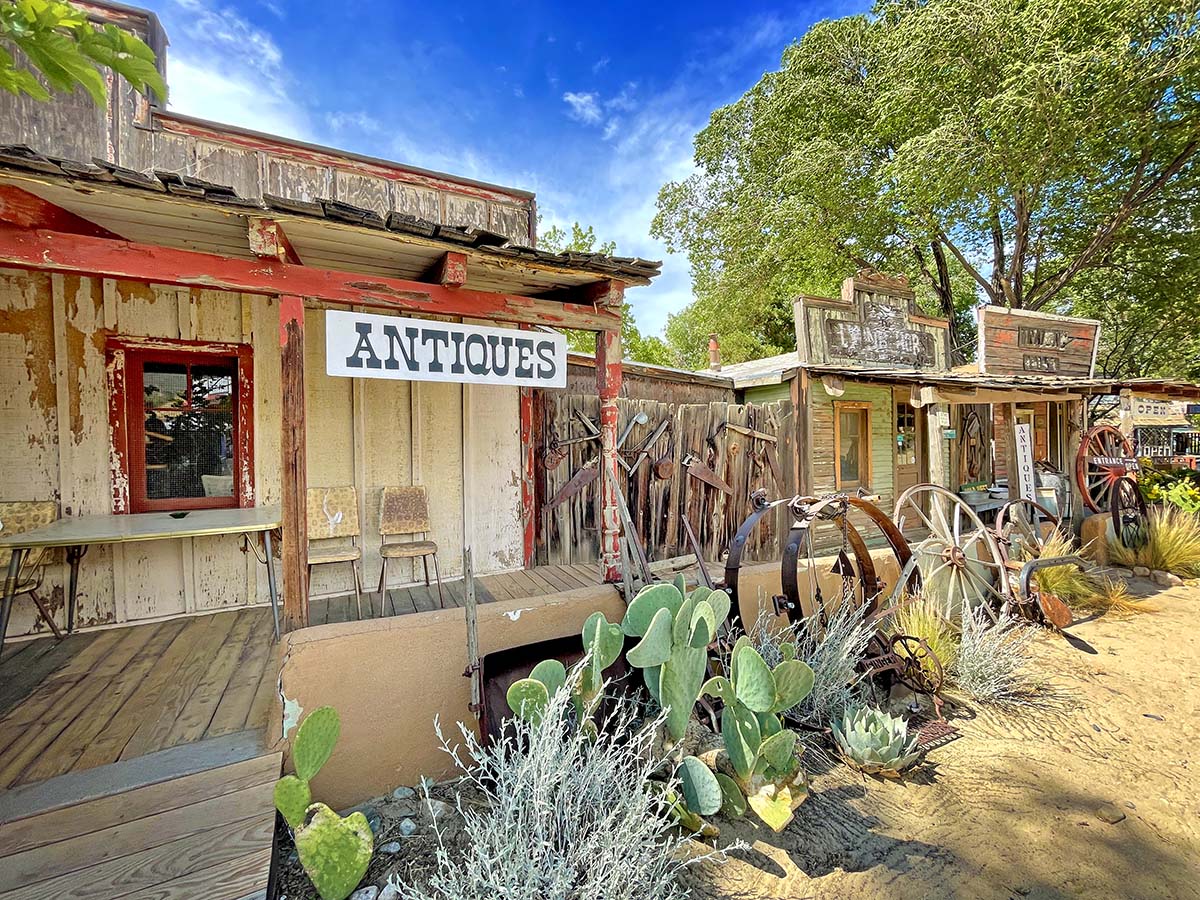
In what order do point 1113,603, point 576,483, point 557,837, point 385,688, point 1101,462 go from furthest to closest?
point 1101,462, point 1113,603, point 576,483, point 385,688, point 557,837

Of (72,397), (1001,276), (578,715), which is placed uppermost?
(1001,276)

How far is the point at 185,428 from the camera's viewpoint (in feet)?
12.1

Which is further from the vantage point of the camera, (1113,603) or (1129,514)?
(1129,514)

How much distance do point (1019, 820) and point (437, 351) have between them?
12.5 feet

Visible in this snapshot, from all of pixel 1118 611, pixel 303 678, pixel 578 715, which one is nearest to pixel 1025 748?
pixel 578 715

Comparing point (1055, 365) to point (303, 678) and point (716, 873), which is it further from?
point (303, 678)

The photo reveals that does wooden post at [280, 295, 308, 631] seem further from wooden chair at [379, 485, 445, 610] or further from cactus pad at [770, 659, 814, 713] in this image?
cactus pad at [770, 659, 814, 713]

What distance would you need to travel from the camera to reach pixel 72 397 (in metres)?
3.35

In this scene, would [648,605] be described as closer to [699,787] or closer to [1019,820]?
[699,787]

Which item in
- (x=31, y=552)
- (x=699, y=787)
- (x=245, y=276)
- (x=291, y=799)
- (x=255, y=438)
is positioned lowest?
(x=699, y=787)

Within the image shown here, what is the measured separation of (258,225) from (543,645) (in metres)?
2.56

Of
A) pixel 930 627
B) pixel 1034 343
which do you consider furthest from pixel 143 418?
pixel 1034 343

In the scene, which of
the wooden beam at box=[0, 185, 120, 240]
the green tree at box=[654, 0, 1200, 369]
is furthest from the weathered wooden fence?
the green tree at box=[654, 0, 1200, 369]

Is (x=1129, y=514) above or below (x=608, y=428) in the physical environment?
below
